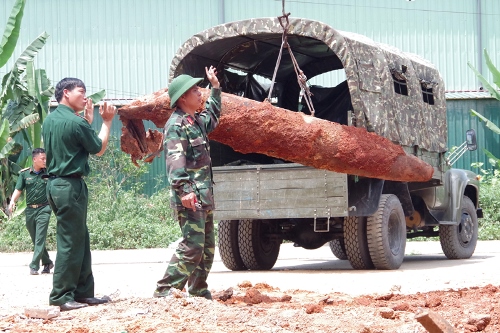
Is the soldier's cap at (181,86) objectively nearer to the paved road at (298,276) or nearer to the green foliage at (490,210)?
the paved road at (298,276)

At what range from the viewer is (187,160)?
7.09m

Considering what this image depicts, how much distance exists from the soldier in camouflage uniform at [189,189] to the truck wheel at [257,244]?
462cm

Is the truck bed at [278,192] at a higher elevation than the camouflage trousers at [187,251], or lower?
higher

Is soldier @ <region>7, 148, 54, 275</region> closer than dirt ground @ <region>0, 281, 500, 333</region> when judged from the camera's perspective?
No

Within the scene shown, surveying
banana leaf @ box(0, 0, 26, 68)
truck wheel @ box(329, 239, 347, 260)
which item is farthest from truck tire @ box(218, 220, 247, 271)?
banana leaf @ box(0, 0, 26, 68)

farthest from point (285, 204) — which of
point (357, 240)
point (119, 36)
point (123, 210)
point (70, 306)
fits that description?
point (119, 36)

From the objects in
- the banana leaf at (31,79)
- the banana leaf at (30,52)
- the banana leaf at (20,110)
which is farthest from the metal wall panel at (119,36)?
the banana leaf at (31,79)

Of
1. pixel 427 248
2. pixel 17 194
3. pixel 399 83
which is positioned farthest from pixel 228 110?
pixel 427 248

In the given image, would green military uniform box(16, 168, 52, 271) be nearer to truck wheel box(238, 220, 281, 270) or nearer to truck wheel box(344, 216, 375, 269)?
truck wheel box(238, 220, 281, 270)

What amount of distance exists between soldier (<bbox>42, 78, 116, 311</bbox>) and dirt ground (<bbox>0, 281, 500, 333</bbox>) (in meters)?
0.37

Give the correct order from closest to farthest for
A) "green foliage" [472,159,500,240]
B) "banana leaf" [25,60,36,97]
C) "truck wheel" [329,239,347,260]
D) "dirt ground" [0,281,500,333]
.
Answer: "dirt ground" [0,281,500,333]
"truck wheel" [329,239,347,260]
"green foliage" [472,159,500,240]
"banana leaf" [25,60,36,97]

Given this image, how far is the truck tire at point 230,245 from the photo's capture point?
11.9 metres

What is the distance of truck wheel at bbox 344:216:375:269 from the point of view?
440 inches

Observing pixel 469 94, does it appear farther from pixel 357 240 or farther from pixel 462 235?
pixel 357 240
